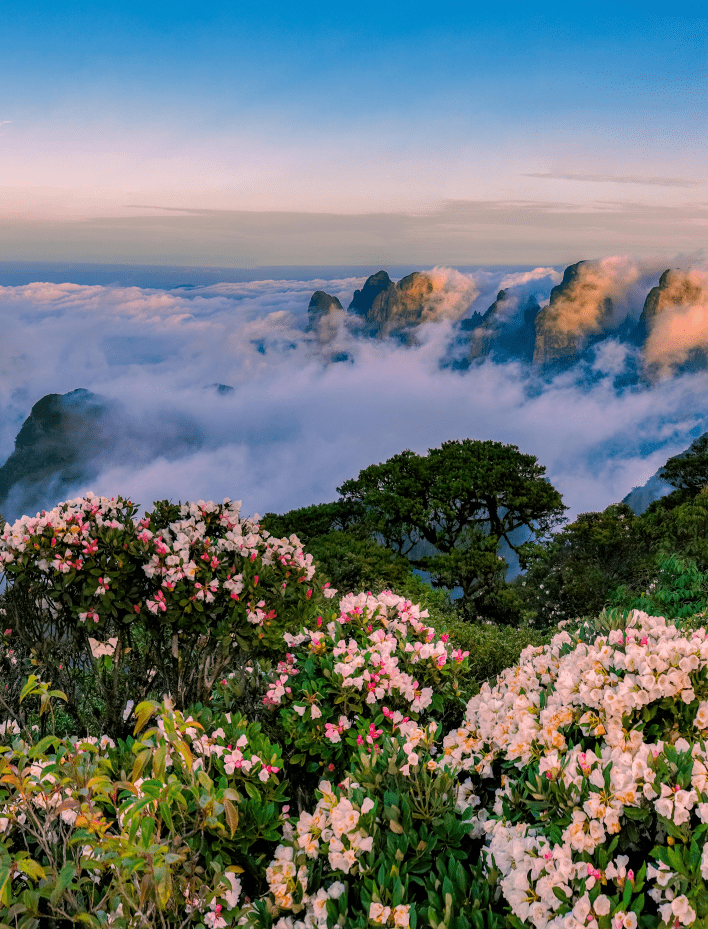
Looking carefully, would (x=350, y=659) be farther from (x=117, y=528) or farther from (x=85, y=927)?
(x=117, y=528)

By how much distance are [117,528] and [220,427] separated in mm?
Answer: 100941

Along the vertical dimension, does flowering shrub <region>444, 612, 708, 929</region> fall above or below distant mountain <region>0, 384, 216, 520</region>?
above

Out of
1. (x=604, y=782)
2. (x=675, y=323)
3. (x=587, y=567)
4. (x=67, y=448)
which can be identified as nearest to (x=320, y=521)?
(x=587, y=567)

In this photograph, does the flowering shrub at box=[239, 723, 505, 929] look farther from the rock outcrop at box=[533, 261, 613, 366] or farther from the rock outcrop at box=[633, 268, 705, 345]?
the rock outcrop at box=[533, 261, 613, 366]

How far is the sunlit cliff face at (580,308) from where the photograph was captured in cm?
9275

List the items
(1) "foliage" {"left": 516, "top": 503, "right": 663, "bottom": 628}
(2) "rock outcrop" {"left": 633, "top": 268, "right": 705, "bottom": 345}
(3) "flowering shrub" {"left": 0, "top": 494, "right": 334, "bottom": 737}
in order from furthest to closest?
1. (2) "rock outcrop" {"left": 633, "top": 268, "right": 705, "bottom": 345}
2. (1) "foliage" {"left": 516, "top": 503, "right": 663, "bottom": 628}
3. (3) "flowering shrub" {"left": 0, "top": 494, "right": 334, "bottom": 737}

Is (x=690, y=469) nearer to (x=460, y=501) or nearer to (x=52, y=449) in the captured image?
(x=460, y=501)

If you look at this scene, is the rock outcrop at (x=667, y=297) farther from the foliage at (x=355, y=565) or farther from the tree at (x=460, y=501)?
the foliage at (x=355, y=565)

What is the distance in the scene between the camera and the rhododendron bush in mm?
2895

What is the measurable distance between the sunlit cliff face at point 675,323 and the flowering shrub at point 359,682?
87.9 metres

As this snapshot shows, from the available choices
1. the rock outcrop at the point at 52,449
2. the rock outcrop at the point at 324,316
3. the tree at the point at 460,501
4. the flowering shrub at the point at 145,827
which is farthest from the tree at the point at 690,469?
the rock outcrop at the point at 324,316

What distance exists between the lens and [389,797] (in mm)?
3697

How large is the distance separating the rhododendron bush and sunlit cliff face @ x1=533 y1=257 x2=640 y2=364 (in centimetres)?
9347

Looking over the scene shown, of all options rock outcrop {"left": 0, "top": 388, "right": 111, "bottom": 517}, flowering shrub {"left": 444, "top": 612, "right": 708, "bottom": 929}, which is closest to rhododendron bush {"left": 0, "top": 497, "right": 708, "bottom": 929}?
flowering shrub {"left": 444, "top": 612, "right": 708, "bottom": 929}
